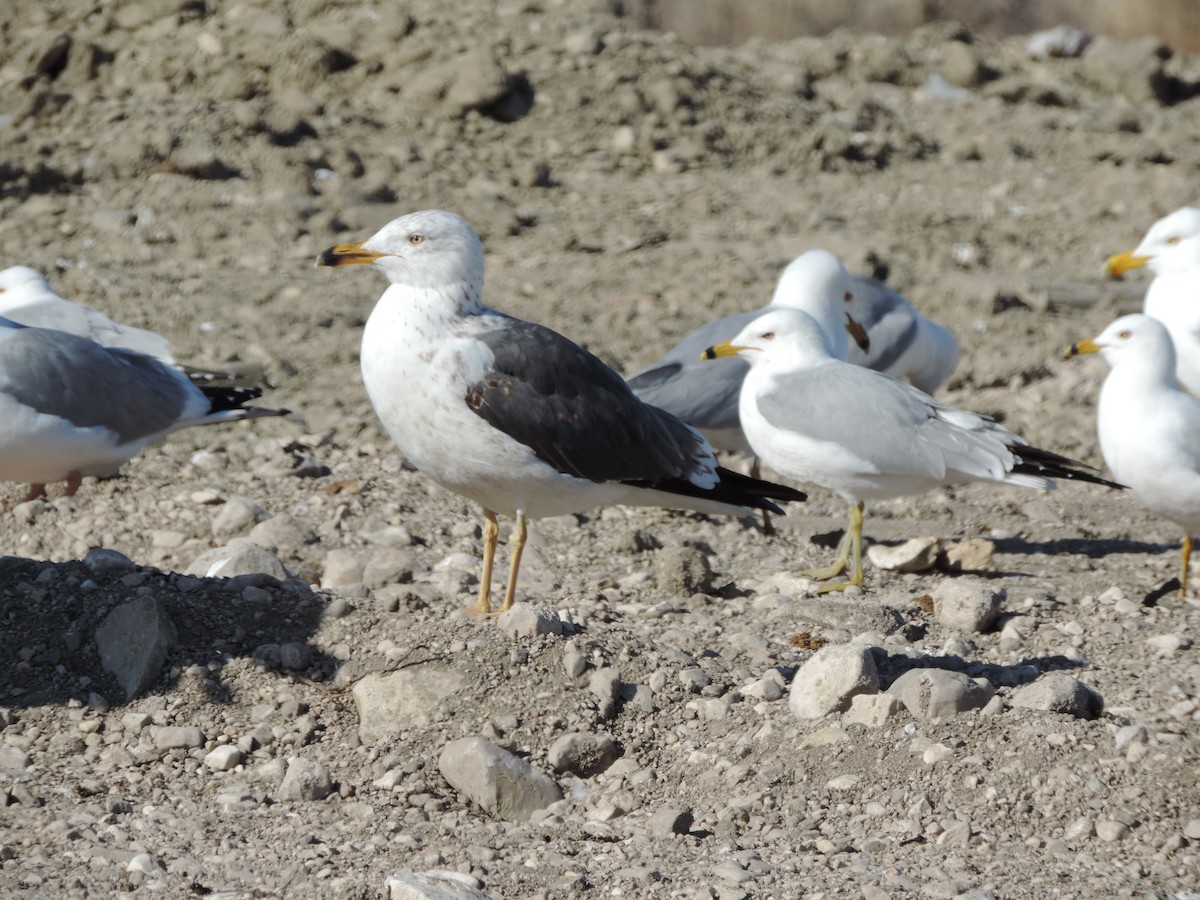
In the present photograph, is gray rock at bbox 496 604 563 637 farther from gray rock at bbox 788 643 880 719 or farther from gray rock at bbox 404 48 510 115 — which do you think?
gray rock at bbox 404 48 510 115

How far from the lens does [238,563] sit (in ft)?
16.5

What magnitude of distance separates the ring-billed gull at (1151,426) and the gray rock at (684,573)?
5.46 ft

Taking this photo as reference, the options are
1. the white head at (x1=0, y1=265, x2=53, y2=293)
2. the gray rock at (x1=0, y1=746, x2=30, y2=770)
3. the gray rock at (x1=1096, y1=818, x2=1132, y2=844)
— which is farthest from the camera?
the white head at (x1=0, y1=265, x2=53, y2=293)

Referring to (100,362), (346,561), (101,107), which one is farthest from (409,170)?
(346,561)

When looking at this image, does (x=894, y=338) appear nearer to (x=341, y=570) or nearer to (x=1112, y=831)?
(x=341, y=570)

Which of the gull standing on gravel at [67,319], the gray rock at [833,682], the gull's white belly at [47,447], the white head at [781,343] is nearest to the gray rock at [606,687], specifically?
the gray rock at [833,682]

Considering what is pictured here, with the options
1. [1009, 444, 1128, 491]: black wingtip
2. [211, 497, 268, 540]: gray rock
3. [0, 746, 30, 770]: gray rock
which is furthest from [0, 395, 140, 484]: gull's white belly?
[1009, 444, 1128, 491]: black wingtip

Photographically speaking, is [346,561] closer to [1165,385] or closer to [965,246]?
[1165,385]

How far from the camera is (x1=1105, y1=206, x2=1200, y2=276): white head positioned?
833 cm

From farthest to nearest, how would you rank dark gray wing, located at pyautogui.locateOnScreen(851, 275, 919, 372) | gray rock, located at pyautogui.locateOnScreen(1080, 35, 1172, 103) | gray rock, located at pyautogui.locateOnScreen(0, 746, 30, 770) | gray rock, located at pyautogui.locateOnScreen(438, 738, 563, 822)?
gray rock, located at pyautogui.locateOnScreen(1080, 35, 1172, 103) → dark gray wing, located at pyautogui.locateOnScreen(851, 275, 919, 372) → gray rock, located at pyautogui.locateOnScreen(0, 746, 30, 770) → gray rock, located at pyautogui.locateOnScreen(438, 738, 563, 822)

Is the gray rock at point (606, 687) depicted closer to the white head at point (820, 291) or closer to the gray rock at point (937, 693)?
the gray rock at point (937, 693)

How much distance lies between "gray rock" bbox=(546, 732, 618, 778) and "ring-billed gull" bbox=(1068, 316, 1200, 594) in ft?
8.77

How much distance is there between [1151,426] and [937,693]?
2.29 m

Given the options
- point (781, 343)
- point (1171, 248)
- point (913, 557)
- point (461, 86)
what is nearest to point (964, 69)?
point (461, 86)
